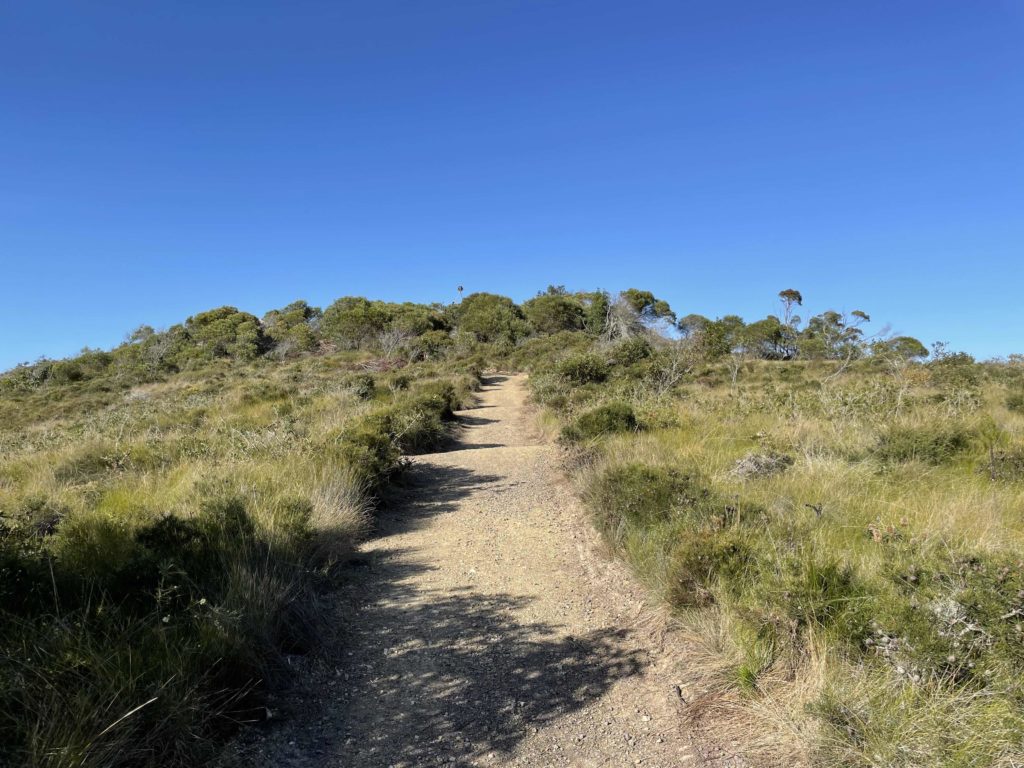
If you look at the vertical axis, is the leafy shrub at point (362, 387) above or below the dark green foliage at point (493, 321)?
below

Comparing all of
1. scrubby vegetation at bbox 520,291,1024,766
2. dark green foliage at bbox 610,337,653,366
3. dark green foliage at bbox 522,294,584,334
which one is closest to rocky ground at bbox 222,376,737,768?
scrubby vegetation at bbox 520,291,1024,766

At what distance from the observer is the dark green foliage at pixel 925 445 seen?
24.1ft

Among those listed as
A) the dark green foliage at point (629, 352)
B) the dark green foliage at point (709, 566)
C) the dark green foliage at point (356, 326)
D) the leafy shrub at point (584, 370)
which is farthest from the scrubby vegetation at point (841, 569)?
the dark green foliage at point (356, 326)

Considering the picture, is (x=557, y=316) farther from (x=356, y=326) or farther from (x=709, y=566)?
(x=709, y=566)

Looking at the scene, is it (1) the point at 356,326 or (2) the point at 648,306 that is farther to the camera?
(2) the point at 648,306

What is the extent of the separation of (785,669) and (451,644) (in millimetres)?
2305

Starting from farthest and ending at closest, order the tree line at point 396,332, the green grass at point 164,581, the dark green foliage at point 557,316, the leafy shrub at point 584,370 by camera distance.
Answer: the dark green foliage at point 557,316
the tree line at point 396,332
the leafy shrub at point 584,370
the green grass at point 164,581

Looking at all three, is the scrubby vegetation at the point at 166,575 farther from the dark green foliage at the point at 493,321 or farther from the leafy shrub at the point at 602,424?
the dark green foliage at the point at 493,321

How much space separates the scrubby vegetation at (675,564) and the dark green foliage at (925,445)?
38 millimetres

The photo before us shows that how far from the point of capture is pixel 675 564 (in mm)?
4359

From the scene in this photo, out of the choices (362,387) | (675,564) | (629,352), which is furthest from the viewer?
(629,352)

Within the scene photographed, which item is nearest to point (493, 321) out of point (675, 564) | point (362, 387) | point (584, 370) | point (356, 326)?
point (356, 326)

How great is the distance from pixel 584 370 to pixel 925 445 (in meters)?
14.1

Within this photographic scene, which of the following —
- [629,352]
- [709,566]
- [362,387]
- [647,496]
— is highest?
[629,352]
